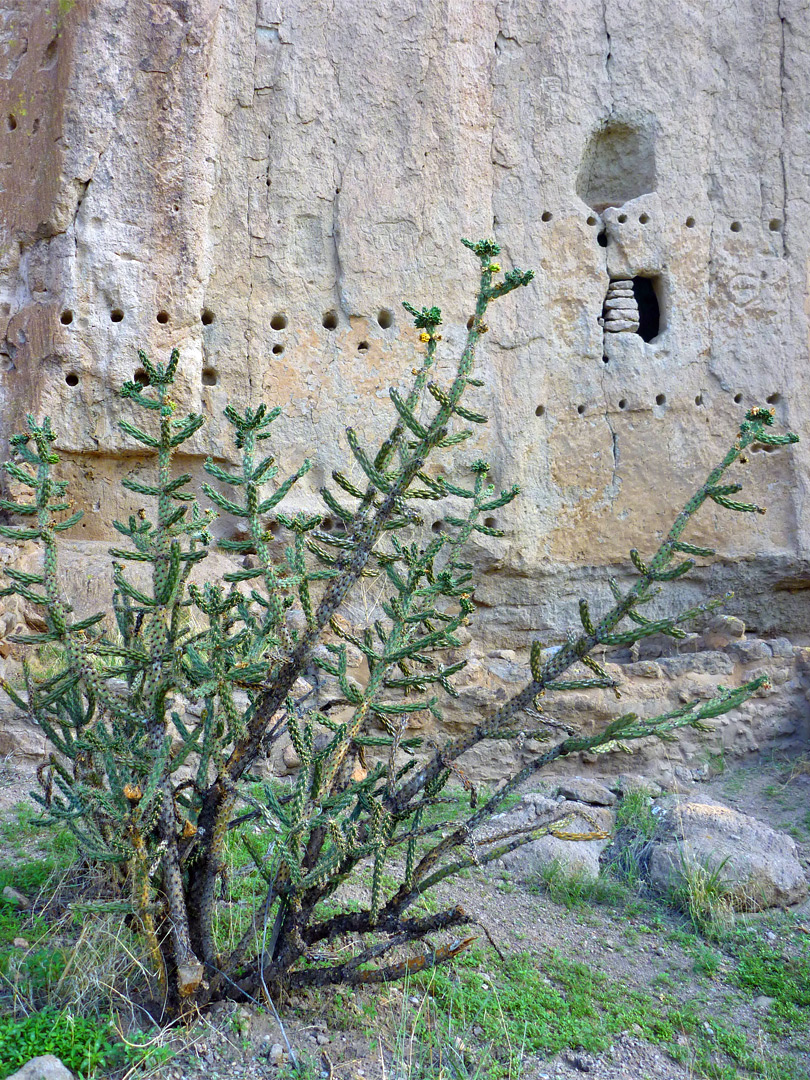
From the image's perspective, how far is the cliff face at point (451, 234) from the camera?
6906 millimetres

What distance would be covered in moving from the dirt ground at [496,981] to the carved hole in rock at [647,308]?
17.7ft

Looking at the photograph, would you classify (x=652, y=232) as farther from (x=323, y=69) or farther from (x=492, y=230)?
(x=323, y=69)

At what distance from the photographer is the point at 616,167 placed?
8.62 m

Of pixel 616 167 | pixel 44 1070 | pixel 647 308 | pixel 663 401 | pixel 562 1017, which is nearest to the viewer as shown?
pixel 44 1070

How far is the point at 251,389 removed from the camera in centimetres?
737

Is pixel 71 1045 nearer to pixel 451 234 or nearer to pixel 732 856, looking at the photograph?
pixel 732 856

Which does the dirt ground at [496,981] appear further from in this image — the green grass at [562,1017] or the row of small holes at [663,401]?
the row of small holes at [663,401]

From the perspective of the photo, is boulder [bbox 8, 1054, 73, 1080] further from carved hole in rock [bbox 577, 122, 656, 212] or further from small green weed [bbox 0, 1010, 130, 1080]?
carved hole in rock [bbox 577, 122, 656, 212]

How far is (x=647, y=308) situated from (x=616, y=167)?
54.6 inches

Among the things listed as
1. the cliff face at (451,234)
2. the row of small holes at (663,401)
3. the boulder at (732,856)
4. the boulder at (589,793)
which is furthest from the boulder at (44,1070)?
the row of small holes at (663,401)

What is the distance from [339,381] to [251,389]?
29.5 inches

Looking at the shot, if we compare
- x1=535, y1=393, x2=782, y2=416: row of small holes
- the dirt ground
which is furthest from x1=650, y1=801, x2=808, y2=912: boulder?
x1=535, y1=393, x2=782, y2=416: row of small holes

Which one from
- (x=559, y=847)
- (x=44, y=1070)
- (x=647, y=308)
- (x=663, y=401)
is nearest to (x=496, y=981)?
(x=559, y=847)

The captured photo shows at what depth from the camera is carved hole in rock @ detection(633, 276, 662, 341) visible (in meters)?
8.68
